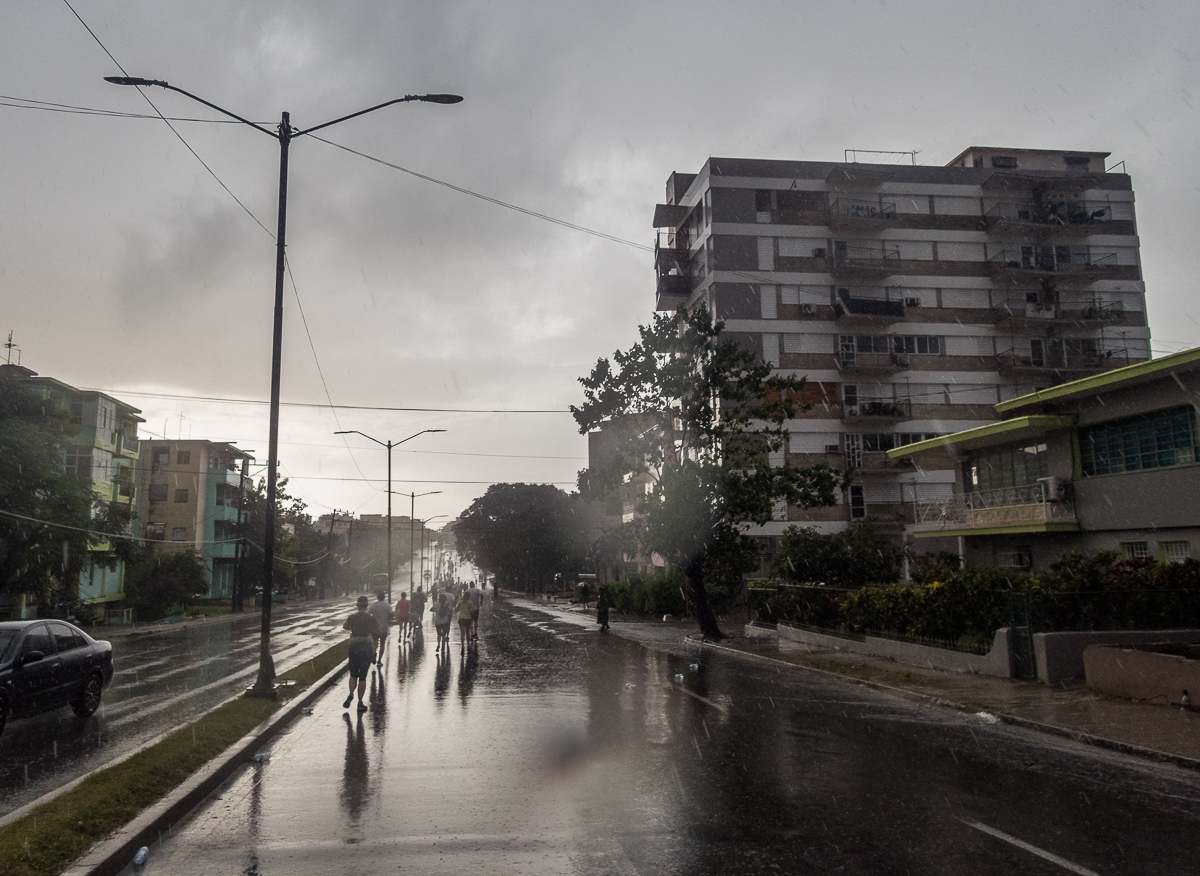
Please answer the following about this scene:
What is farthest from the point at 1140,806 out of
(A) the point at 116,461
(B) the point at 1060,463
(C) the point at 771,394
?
(A) the point at 116,461

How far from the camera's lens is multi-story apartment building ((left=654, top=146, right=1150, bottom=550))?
157ft

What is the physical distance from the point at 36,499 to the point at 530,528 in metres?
50.4

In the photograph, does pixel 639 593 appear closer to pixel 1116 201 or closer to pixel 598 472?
pixel 598 472

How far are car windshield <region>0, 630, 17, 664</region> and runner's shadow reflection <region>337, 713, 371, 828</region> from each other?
4374mm

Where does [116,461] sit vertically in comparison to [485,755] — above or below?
above

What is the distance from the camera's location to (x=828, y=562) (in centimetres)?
3047

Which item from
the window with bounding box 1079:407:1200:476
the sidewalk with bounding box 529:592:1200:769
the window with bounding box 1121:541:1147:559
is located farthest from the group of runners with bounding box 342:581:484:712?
the window with bounding box 1079:407:1200:476

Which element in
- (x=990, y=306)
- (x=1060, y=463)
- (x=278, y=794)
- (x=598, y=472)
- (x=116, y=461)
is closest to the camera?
(x=278, y=794)

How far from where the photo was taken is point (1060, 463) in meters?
25.2

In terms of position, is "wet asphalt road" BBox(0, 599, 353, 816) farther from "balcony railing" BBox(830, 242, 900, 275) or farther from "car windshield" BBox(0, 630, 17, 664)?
"balcony railing" BBox(830, 242, 900, 275)

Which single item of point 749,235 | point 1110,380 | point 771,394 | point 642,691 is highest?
point 749,235

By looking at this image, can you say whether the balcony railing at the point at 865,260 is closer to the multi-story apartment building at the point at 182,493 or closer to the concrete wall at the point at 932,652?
the concrete wall at the point at 932,652

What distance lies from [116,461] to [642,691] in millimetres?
50901

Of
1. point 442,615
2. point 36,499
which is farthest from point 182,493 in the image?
point 442,615
